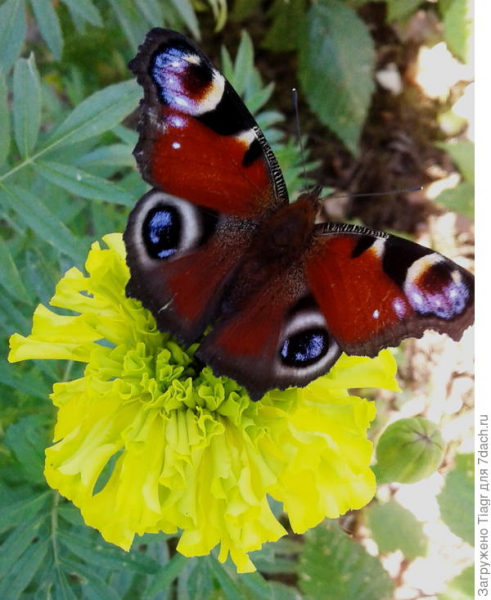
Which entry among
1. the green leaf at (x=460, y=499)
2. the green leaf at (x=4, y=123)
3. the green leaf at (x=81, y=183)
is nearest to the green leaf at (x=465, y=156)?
the green leaf at (x=460, y=499)

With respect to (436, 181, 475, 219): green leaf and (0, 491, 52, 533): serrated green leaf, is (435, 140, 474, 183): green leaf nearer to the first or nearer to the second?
(436, 181, 475, 219): green leaf

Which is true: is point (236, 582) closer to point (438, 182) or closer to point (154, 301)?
point (154, 301)

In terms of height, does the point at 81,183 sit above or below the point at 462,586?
above

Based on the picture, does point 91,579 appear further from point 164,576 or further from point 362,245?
point 362,245

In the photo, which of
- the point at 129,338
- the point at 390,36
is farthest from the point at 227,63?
the point at 390,36

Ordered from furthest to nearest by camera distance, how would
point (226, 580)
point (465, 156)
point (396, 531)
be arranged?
point (465, 156) < point (396, 531) < point (226, 580)

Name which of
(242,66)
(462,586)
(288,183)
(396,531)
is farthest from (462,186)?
(462,586)
